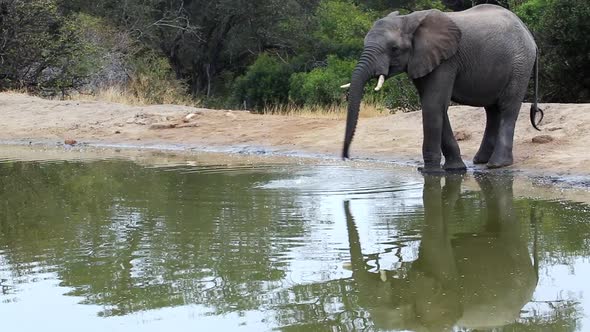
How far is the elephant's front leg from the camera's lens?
35.6 ft

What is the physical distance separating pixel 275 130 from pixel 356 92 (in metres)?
5.78

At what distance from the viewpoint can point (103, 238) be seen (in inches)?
284

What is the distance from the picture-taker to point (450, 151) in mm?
11297

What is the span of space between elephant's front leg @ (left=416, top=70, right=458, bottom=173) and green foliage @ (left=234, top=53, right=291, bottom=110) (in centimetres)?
1930

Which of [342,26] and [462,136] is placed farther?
[342,26]

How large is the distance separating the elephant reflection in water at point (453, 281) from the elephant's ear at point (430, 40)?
10.1ft

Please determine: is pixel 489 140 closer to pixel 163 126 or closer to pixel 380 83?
pixel 380 83

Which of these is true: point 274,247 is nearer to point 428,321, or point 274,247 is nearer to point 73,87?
point 428,321

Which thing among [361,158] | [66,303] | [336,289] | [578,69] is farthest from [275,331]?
[578,69]

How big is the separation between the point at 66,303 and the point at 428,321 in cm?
201

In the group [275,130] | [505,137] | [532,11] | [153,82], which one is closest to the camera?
[505,137]

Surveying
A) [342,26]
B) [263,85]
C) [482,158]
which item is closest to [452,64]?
[482,158]

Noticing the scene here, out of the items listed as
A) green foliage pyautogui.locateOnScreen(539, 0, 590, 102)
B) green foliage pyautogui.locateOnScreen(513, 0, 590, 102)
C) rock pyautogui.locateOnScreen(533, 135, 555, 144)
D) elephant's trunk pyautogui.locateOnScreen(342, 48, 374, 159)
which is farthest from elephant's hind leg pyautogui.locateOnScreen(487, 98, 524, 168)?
green foliage pyautogui.locateOnScreen(539, 0, 590, 102)

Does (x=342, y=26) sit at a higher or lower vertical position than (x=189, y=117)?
higher
